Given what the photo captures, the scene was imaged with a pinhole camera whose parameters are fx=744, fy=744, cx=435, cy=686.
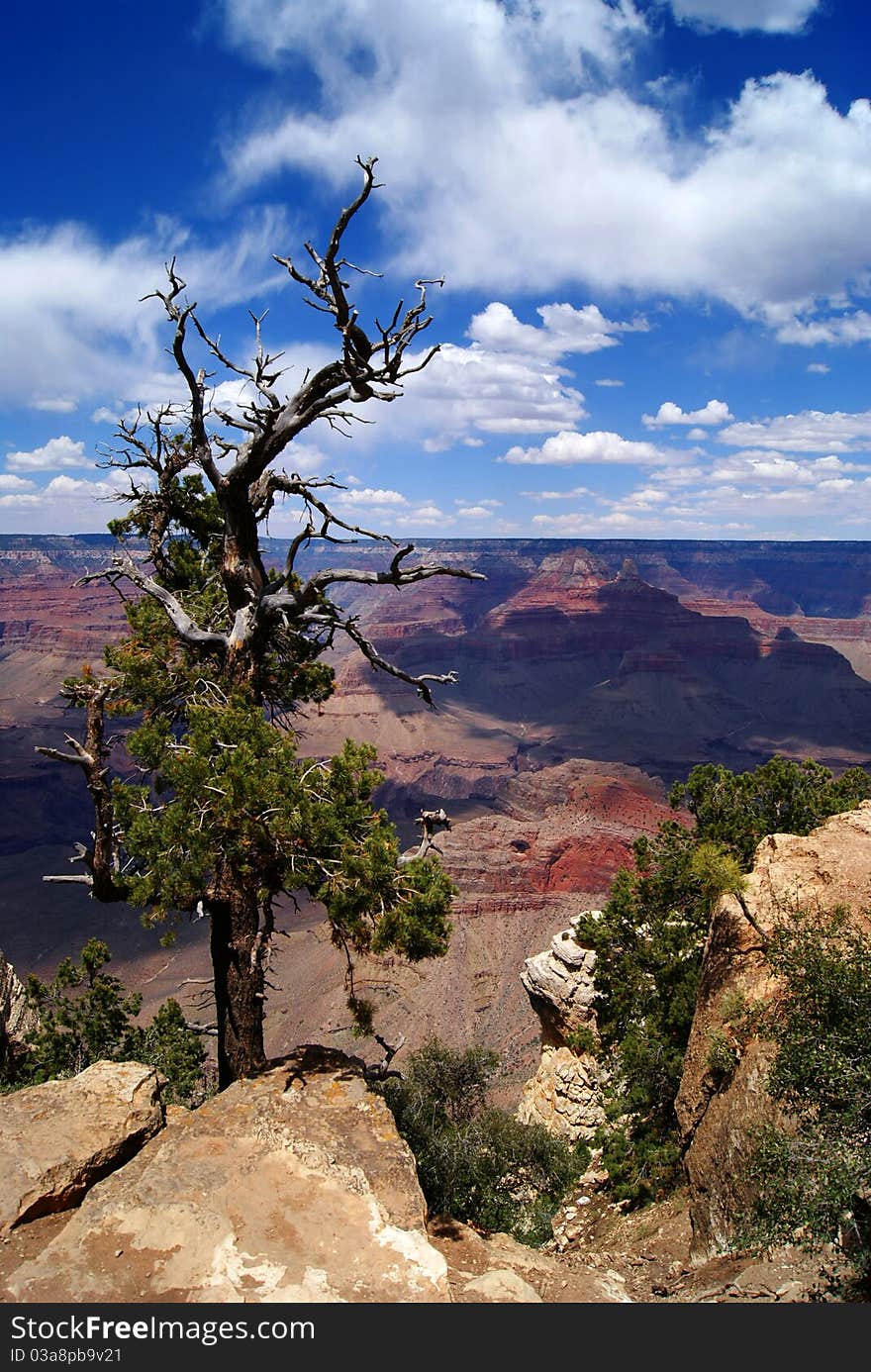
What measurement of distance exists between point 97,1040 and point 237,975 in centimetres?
592

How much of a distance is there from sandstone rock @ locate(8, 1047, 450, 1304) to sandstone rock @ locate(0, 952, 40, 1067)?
817 centimetres

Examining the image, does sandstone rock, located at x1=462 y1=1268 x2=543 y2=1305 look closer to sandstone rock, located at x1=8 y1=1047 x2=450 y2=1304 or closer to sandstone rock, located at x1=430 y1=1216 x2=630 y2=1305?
sandstone rock, located at x1=430 y1=1216 x2=630 y2=1305

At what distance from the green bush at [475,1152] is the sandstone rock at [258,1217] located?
187 inches

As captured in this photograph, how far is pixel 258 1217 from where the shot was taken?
6273 millimetres

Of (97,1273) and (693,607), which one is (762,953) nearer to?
(97,1273)

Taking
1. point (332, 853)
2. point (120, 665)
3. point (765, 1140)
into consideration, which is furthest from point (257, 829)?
point (765, 1140)

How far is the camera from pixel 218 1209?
6281 millimetres

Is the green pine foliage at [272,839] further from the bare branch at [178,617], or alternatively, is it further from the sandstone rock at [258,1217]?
the sandstone rock at [258,1217]

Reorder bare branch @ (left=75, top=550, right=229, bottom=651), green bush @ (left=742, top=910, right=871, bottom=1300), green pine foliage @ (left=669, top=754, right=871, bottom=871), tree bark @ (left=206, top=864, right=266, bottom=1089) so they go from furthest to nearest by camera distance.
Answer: green pine foliage @ (left=669, top=754, right=871, bottom=871), bare branch @ (left=75, top=550, right=229, bottom=651), tree bark @ (left=206, top=864, right=266, bottom=1089), green bush @ (left=742, top=910, right=871, bottom=1300)

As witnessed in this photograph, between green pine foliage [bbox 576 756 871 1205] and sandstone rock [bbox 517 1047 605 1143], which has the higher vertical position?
green pine foliage [bbox 576 756 871 1205]

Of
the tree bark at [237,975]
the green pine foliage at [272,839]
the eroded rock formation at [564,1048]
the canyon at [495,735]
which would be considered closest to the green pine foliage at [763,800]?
the eroded rock formation at [564,1048]

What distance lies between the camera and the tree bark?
862 cm

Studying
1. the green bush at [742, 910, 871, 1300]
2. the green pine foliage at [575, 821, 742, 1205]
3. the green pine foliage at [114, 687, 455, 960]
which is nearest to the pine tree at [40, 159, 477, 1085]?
the green pine foliage at [114, 687, 455, 960]

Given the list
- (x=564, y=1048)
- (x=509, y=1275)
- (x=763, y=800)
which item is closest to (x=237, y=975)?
(x=509, y=1275)
